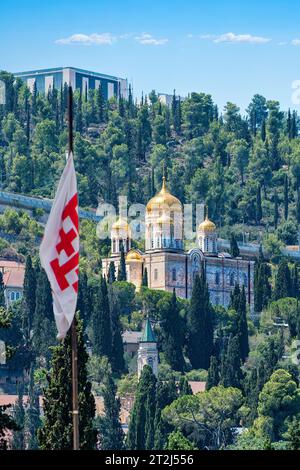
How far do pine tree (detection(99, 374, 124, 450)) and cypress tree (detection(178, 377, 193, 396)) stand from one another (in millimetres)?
3524

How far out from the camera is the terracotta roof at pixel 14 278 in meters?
149

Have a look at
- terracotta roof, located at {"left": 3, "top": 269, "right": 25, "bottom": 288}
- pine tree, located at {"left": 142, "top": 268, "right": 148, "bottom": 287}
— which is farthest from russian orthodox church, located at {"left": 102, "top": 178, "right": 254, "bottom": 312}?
terracotta roof, located at {"left": 3, "top": 269, "right": 25, "bottom": 288}

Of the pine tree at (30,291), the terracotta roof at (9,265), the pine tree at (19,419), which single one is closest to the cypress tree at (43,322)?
the pine tree at (30,291)

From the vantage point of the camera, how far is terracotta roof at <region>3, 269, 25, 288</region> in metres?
149

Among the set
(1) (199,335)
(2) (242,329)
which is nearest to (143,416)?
(1) (199,335)

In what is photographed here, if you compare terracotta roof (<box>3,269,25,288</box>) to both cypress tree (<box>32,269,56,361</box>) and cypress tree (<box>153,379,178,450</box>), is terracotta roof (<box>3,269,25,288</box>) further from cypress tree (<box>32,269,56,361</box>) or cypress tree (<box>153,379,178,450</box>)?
cypress tree (<box>153,379,178,450</box>)

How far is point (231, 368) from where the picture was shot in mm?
126125

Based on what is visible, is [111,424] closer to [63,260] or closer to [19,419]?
[19,419]

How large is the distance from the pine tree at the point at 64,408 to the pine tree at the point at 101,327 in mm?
76377

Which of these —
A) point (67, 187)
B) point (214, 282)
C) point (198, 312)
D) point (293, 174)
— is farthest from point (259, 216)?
point (67, 187)

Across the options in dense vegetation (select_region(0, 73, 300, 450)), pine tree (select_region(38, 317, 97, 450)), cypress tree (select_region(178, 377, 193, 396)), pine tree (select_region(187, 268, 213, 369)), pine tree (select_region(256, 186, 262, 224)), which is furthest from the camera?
pine tree (select_region(256, 186, 262, 224))

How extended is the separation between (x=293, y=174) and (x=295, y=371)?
6165 cm

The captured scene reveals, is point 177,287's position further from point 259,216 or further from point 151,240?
point 259,216

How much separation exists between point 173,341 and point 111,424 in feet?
70.6
